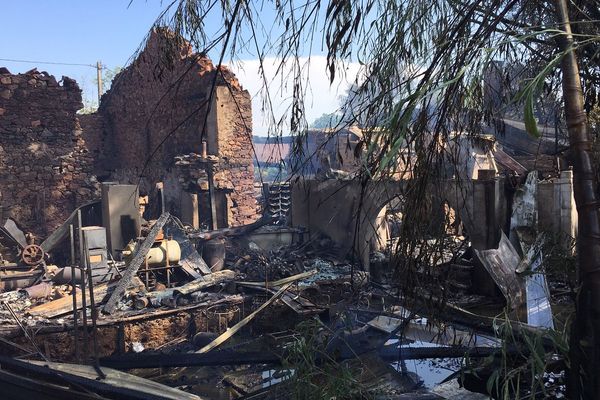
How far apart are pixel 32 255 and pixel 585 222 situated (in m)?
11.1

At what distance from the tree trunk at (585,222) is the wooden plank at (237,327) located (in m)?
4.76

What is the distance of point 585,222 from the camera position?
2.43 m

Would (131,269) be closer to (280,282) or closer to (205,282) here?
(205,282)

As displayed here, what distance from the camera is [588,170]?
2.40m

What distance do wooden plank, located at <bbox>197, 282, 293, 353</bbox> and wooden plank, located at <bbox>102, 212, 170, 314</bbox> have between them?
6.81 ft

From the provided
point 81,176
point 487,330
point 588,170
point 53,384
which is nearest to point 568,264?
point 487,330

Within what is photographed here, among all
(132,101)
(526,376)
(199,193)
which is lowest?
(526,376)

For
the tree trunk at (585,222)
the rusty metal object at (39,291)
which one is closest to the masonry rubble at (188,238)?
the rusty metal object at (39,291)

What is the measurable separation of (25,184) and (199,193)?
4561mm

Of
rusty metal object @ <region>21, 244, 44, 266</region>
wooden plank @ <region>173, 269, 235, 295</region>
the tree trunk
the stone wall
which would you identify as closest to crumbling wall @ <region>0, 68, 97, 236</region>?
the stone wall

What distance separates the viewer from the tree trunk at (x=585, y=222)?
241cm

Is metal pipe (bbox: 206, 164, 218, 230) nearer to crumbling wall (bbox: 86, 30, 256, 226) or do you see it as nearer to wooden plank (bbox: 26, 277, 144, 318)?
crumbling wall (bbox: 86, 30, 256, 226)

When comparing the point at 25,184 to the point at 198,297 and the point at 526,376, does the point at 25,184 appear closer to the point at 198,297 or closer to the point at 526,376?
the point at 198,297

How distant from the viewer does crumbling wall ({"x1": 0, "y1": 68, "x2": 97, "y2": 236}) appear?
14289 millimetres
